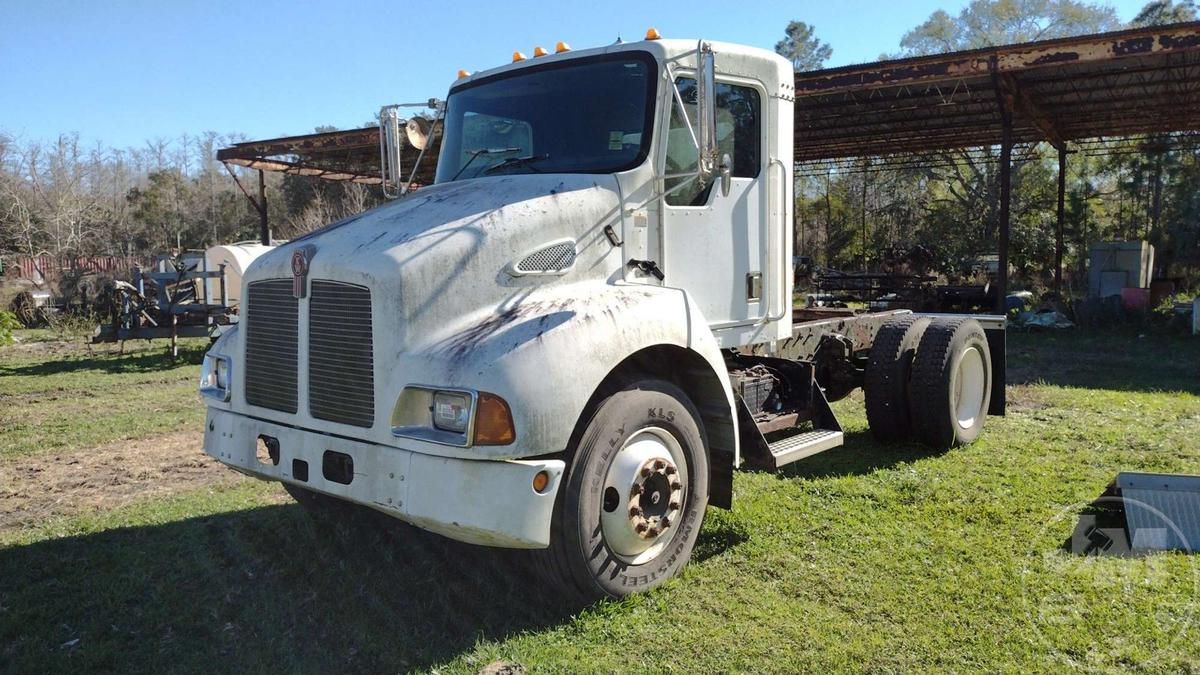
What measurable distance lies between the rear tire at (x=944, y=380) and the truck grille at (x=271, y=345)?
15.6ft

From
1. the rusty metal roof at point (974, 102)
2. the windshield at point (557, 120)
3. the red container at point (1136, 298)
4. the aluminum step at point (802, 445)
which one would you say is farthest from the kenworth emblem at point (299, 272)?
the red container at point (1136, 298)

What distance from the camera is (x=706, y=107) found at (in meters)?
4.16

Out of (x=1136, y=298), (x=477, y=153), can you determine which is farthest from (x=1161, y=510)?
(x=1136, y=298)

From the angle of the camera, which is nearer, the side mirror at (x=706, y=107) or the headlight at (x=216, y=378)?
the side mirror at (x=706, y=107)

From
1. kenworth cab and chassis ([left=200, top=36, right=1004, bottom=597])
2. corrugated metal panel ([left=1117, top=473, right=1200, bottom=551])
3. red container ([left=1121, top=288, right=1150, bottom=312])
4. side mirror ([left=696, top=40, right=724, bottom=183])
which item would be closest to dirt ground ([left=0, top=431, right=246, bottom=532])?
kenworth cab and chassis ([left=200, top=36, right=1004, bottom=597])

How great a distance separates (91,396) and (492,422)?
923cm

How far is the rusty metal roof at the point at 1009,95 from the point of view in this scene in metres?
11.4

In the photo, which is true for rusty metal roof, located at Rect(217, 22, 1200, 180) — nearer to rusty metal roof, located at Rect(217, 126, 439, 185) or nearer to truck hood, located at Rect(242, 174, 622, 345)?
rusty metal roof, located at Rect(217, 126, 439, 185)

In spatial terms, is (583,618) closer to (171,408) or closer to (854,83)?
(171,408)

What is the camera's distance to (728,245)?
4.97 m

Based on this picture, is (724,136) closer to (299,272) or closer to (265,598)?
(299,272)

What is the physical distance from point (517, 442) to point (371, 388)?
740 millimetres

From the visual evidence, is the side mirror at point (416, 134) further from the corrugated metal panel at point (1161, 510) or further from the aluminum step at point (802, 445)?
the corrugated metal panel at point (1161, 510)

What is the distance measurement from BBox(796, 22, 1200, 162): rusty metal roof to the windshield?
885cm
